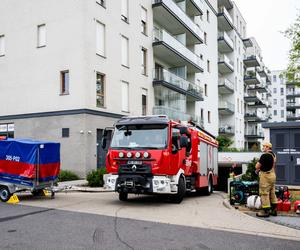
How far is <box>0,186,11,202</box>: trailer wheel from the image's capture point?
12609 mm

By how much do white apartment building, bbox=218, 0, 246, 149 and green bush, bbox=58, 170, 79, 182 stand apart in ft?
106

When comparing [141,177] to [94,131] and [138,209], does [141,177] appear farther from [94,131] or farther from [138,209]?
[94,131]

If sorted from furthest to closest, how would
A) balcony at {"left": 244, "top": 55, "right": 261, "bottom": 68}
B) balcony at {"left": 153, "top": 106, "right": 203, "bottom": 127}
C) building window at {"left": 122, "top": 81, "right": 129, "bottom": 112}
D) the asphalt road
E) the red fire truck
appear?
balcony at {"left": 244, "top": 55, "right": 261, "bottom": 68} < balcony at {"left": 153, "top": 106, "right": 203, "bottom": 127} < building window at {"left": 122, "top": 81, "right": 129, "bottom": 112} < the red fire truck < the asphalt road

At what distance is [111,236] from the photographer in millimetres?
7480

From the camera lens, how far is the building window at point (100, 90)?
23297 mm

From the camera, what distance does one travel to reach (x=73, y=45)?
22.6m

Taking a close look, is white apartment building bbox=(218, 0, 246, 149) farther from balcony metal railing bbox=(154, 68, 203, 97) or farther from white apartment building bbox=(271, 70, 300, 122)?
white apartment building bbox=(271, 70, 300, 122)

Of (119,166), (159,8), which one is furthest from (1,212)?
(159,8)

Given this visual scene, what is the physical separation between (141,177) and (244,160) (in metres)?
14.9

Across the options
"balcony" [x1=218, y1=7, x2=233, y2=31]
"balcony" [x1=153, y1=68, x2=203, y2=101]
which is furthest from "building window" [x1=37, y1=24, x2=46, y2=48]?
"balcony" [x1=218, y1=7, x2=233, y2=31]

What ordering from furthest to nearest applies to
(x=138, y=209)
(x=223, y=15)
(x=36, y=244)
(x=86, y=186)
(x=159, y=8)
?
(x=223, y=15)
(x=159, y=8)
(x=86, y=186)
(x=138, y=209)
(x=36, y=244)

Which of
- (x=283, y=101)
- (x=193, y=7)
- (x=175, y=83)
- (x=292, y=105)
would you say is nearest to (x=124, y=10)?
(x=175, y=83)

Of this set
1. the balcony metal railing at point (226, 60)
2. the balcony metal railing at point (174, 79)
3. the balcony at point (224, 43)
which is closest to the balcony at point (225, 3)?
the balcony at point (224, 43)

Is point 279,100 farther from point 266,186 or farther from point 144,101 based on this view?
point 266,186
